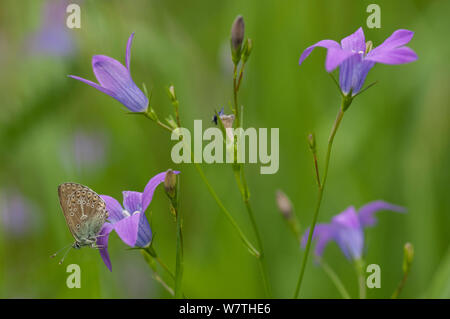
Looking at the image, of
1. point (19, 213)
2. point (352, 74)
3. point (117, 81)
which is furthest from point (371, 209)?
point (19, 213)

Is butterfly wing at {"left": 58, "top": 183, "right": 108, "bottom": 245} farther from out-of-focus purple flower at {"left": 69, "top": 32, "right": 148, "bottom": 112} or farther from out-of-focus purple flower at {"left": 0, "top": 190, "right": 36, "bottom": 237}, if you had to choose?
out-of-focus purple flower at {"left": 0, "top": 190, "right": 36, "bottom": 237}

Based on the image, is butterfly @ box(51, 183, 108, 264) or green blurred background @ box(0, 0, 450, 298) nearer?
butterfly @ box(51, 183, 108, 264)

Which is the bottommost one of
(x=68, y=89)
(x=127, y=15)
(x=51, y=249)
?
(x=51, y=249)

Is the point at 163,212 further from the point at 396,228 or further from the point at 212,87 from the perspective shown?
the point at 396,228

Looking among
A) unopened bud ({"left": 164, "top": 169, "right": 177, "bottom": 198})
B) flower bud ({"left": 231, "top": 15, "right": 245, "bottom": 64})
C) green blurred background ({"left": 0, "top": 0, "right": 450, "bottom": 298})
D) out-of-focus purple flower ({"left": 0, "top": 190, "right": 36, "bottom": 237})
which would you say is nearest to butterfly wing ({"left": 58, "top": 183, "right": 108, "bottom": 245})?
unopened bud ({"left": 164, "top": 169, "right": 177, "bottom": 198})

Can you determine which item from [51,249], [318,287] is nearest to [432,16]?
[318,287]

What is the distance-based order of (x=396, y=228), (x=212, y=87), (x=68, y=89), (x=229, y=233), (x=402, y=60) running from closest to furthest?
(x=402, y=60) → (x=68, y=89) → (x=229, y=233) → (x=396, y=228) → (x=212, y=87)
